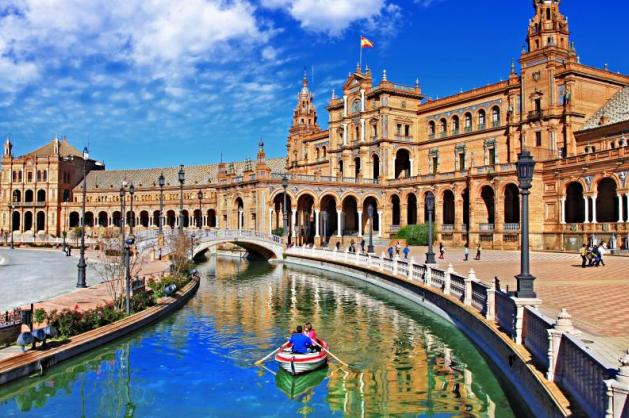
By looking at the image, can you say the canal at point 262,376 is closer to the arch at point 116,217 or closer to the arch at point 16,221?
the arch at point 116,217

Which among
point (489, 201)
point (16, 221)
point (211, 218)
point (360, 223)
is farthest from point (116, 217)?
point (489, 201)

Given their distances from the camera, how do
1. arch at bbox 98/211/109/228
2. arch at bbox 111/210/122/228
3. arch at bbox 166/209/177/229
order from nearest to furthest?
arch at bbox 166/209/177/229 < arch at bbox 111/210/122/228 < arch at bbox 98/211/109/228

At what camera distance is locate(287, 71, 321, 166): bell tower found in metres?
87.3

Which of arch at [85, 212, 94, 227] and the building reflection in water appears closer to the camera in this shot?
the building reflection in water

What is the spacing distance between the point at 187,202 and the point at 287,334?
84.1m

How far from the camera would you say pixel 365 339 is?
1862 centimetres

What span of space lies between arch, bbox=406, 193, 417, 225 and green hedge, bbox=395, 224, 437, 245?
526 cm

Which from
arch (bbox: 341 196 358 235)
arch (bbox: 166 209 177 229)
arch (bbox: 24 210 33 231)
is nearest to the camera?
arch (bbox: 341 196 358 235)

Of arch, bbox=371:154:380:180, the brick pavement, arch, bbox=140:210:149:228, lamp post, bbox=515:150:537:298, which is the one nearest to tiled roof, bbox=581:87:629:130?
the brick pavement

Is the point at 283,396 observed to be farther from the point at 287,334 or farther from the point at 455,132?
the point at 455,132

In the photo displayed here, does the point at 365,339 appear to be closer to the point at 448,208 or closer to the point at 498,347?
the point at 498,347

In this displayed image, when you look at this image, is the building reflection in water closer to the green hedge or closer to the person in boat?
the person in boat

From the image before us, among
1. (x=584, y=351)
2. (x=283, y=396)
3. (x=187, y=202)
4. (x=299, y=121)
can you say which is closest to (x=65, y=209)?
(x=187, y=202)

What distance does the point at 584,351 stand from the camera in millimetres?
7887
